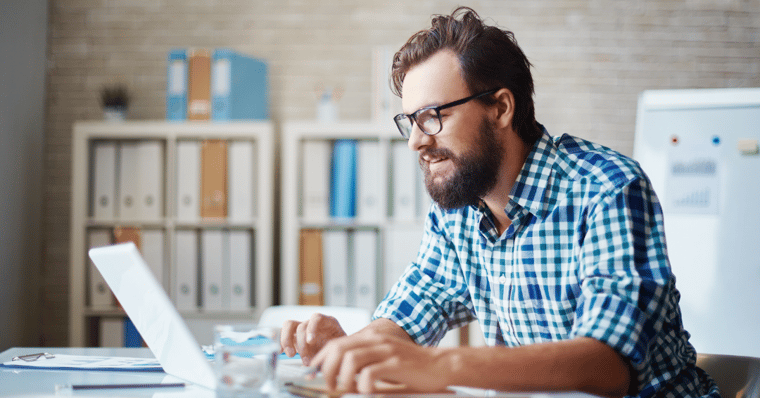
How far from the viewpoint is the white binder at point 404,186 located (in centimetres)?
268

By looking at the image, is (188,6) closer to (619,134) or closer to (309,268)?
(309,268)

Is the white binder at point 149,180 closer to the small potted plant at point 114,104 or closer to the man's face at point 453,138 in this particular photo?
the small potted plant at point 114,104

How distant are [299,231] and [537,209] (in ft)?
5.85

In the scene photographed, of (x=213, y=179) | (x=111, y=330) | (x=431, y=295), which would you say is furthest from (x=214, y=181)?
(x=431, y=295)

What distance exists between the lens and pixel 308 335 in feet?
3.42

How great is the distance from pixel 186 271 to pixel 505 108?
6.46 feet

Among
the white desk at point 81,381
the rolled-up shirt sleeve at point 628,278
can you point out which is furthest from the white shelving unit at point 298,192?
the rolled-up shirt sleeve at point 628,278

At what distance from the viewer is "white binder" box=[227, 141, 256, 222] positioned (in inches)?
106

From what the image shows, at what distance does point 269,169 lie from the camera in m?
2.70

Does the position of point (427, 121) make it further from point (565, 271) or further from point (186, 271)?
point (186, 271)

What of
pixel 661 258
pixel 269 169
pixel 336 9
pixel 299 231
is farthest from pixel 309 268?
pixel 661 258

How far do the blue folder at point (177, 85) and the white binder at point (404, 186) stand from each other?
102 cm

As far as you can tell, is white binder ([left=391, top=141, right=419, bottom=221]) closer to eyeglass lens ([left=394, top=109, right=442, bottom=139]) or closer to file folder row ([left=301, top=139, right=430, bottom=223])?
file folder row ([left=301, top=139, right=430, bottom=223])

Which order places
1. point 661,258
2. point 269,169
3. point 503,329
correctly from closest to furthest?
1. point 661,258
2. point 503,329
3. point 269,169
